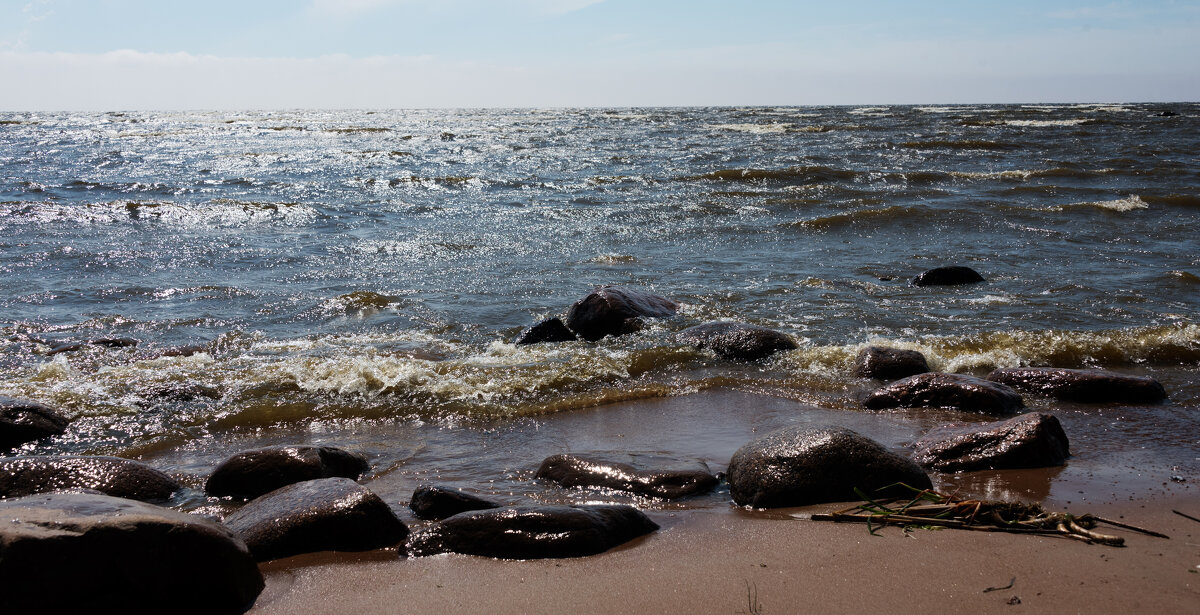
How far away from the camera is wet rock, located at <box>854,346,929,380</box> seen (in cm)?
666

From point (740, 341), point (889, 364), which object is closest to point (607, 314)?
point (740, 341)

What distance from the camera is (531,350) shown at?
747cm

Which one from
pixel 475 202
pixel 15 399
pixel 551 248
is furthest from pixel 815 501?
pixel 475 202

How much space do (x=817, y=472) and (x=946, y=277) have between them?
258 inches

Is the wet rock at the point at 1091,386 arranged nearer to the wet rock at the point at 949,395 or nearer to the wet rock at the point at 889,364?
the wet rock at the point at 949,395

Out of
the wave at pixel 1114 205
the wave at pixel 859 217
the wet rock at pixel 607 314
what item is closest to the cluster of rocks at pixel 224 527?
the wet rock at pixel 607 314

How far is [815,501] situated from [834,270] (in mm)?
7194

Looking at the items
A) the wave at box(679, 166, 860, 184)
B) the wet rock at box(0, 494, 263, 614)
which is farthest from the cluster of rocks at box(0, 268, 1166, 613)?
the wave at box(679, 166, 860, 184)

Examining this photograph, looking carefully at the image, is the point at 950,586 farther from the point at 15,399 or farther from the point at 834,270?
the point at 834,270

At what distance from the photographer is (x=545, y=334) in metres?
7.78

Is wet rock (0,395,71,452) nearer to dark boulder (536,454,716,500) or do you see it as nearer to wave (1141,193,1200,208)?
dark boulder (536,454,716,500)

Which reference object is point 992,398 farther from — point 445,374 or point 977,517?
point 445,374

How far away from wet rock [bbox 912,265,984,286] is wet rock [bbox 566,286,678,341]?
139 inches

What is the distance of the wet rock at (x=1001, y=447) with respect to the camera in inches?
180
